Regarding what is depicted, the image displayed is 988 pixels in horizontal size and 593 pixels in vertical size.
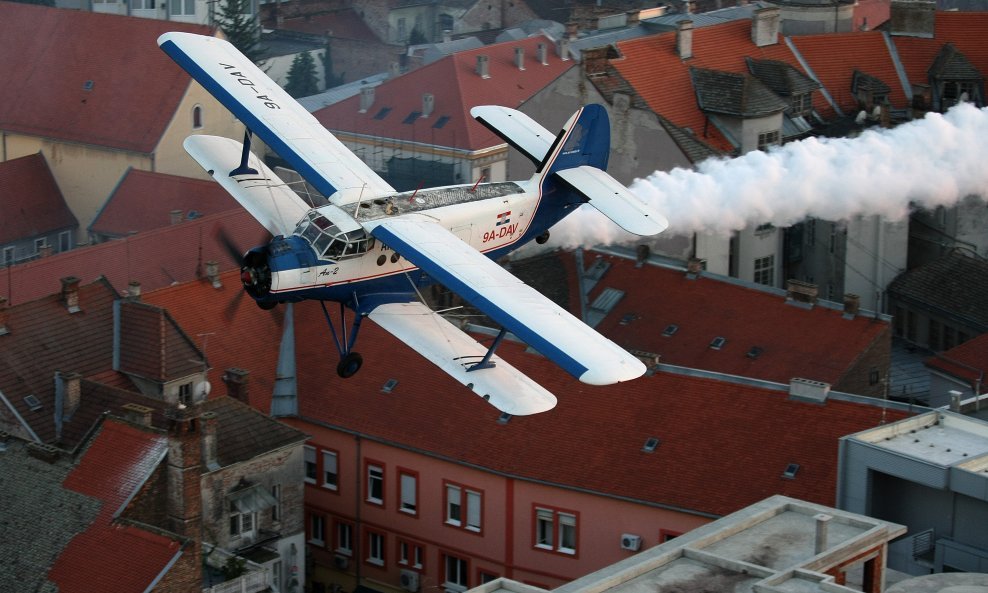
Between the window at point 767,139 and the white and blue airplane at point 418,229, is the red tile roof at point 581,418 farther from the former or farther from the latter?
the window at point 767,139

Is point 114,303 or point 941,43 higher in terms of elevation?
point 941,43

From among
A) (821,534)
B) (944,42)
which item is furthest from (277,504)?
(944,42)

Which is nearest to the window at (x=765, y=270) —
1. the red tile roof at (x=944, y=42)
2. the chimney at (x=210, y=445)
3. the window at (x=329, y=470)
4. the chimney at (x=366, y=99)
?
the red tile roof at (x=944, y=42)

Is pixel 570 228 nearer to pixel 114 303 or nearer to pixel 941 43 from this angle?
pixel 114 303

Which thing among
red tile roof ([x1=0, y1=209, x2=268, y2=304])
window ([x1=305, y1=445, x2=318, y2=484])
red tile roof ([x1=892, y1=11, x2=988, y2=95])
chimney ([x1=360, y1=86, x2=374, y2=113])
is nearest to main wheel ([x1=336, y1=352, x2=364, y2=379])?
window ([x1=305, y1=445, x2=318, y2=484])

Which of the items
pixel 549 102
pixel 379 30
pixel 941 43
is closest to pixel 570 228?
pixel 549 102

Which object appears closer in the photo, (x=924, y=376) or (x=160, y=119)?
(x=924, y=376)

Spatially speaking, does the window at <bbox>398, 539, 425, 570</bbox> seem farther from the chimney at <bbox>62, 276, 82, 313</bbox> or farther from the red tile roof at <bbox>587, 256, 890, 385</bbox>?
the chimney at <bbox>62, 276, 82, 313</bbox>
